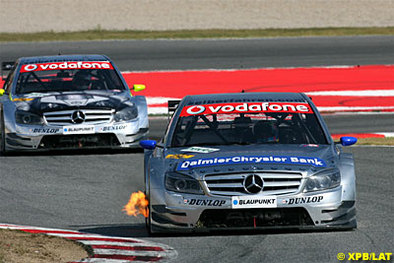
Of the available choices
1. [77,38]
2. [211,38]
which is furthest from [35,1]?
[211,38]

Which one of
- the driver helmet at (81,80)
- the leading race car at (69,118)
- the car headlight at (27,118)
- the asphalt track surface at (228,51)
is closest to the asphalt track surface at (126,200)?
the leading race car at (69,118)

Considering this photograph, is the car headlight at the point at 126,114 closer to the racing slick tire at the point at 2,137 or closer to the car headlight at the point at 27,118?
the car headlight at the point at 27,118

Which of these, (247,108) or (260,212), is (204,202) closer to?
(260,212)

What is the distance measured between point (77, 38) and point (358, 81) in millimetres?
16296

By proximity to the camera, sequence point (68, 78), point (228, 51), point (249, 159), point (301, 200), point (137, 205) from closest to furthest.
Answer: point (301, 200)
point (249, 159)
point (137, 205)
point (68, 78)
point (228, 51)

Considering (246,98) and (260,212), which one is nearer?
(260,212)

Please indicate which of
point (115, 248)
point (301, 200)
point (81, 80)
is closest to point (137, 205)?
point (115, 248)

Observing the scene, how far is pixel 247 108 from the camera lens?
10070 millimetres

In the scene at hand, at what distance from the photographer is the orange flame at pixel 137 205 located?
31.5 ft

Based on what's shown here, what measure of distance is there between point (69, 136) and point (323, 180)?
669 cm

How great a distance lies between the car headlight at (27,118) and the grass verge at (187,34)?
23046 millimetres

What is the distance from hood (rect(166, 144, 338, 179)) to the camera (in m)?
8.70

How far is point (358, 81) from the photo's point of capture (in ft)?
80.1

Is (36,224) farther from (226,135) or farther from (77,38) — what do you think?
(77,38)
